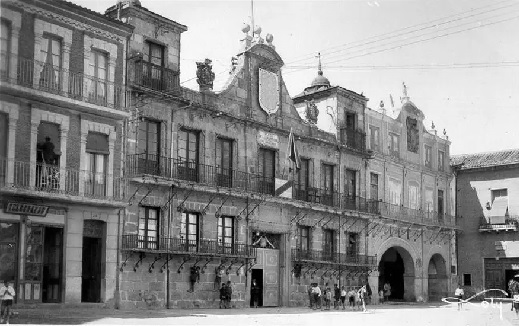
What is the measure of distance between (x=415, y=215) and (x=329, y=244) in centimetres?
918

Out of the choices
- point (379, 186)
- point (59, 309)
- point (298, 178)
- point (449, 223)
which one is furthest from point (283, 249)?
point (449, 223)

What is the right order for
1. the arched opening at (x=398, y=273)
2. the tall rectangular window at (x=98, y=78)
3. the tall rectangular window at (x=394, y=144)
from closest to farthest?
the tall rectangular window at (x=98, y=78) → the tall rectangular window at (x=394, y=144) → the arched opening at (x=398, y=273)

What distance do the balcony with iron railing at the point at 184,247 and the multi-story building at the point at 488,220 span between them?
23056mm

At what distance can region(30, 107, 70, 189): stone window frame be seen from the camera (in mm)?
23891

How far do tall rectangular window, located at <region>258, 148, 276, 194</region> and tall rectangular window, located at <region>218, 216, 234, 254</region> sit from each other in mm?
2338

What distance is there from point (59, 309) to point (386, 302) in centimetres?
2433

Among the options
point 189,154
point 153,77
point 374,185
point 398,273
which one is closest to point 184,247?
point 189,154

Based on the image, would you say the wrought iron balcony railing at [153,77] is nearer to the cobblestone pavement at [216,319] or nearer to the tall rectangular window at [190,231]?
the tall rectangular window at [190,231]

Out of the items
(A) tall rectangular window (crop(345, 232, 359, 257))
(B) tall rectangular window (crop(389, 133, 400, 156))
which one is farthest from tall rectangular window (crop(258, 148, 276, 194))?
(B) tall rectangular window (crop(389, 133, 400, 156))

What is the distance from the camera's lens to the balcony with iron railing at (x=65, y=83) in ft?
77.0

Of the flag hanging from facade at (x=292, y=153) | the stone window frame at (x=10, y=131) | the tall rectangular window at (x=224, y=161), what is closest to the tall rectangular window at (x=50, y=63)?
the stone window frame at (x=10, y=131)

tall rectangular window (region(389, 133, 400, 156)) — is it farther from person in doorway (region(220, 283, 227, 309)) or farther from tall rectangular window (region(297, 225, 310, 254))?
person in doorway (region(220, 283, 227, 309))

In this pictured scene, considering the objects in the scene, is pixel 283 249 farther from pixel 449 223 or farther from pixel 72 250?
pixel 449 223

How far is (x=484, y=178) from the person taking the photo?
51.0 meters
